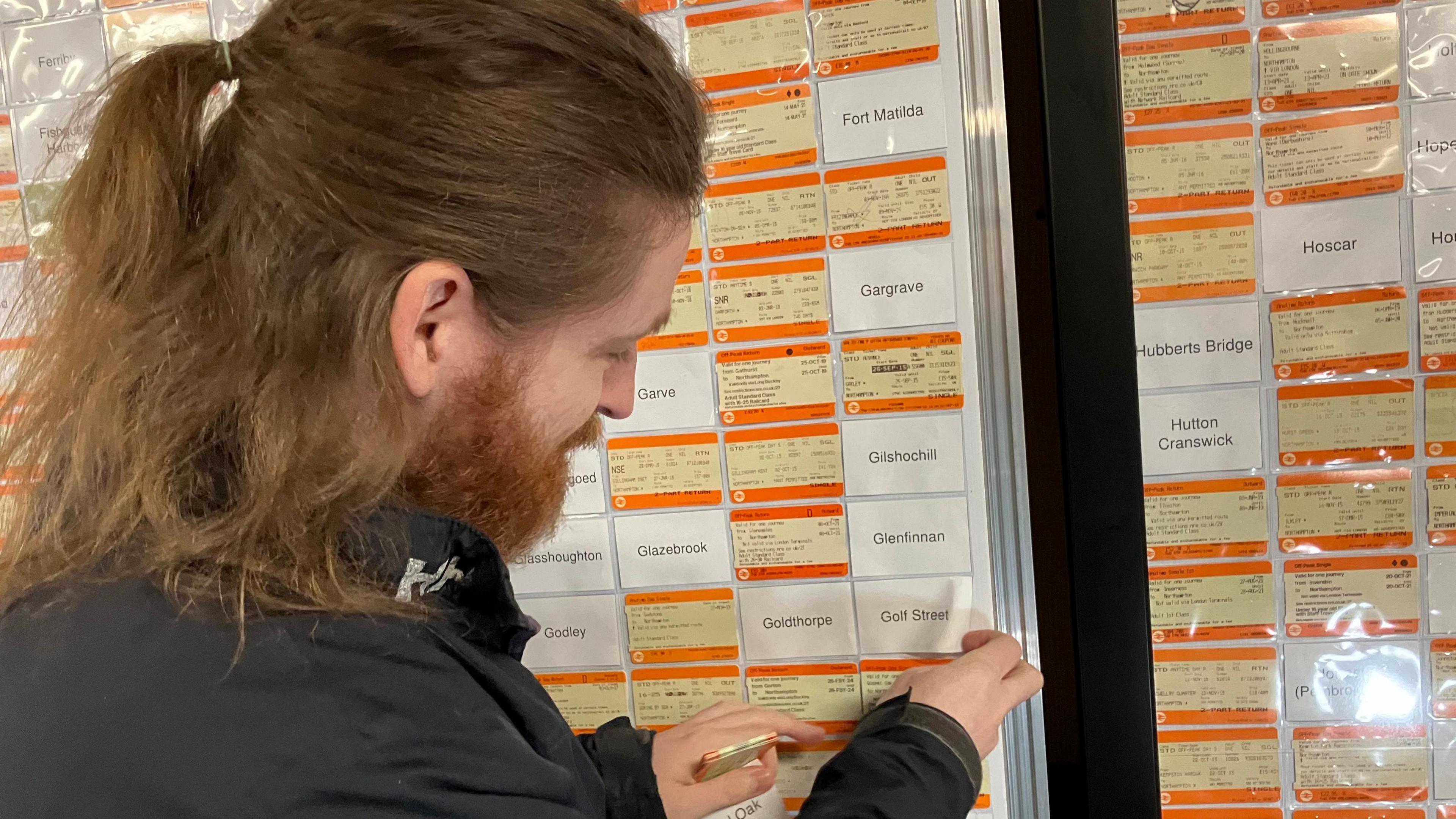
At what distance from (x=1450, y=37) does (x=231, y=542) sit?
0.91m

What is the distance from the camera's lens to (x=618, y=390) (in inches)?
25.2

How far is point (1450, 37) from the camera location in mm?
652

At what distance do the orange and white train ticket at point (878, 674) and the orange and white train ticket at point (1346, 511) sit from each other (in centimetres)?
33

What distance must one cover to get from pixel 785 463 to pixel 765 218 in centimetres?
22

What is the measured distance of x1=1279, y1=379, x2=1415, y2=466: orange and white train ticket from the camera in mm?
696

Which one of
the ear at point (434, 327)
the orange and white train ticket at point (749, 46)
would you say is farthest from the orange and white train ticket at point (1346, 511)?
the ear at point (434, 327)

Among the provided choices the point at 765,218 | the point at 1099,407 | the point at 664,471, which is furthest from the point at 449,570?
the point at 1099,407

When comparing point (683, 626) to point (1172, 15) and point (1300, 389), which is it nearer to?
point (1300, 389)

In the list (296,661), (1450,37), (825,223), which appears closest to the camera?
(296,661)

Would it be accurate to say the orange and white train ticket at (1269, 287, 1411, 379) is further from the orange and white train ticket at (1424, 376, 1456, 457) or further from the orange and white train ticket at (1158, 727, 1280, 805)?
the orange and white train ticket at (1158, 727, 1280, 805)

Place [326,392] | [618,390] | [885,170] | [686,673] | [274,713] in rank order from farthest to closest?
[686,673] → [885,170] → [618,390] → [326,392] → [274,713]

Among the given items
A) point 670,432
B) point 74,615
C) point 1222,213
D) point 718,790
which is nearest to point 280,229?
point 74,615

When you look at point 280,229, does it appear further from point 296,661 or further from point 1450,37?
point 1450,37

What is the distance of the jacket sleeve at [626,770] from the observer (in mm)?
743
